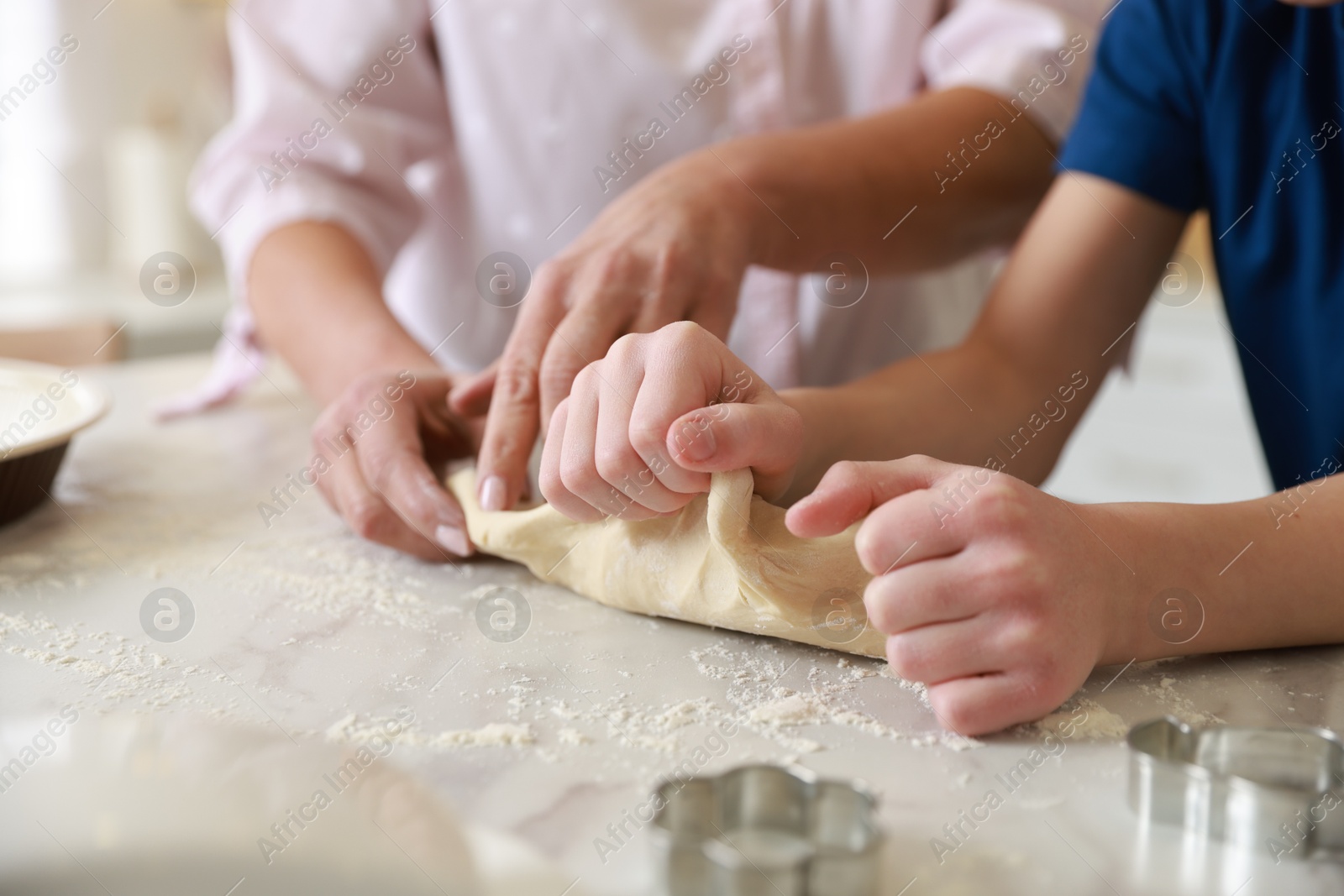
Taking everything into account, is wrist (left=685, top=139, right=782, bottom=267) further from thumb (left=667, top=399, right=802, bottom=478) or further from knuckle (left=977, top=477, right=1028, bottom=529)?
knuckle (left=977, top=477, right=1028, bottom=529)

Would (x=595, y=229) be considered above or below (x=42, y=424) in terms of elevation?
above

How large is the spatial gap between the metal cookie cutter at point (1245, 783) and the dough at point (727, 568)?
0.19 meters

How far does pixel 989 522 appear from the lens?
0.55 metres

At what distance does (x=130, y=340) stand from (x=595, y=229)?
5.55ft

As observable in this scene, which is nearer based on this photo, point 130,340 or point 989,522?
point 989,522

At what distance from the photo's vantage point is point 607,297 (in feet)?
2.60

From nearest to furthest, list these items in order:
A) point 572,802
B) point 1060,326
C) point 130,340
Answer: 1. point 572,802
2. point 1060,326
3. point 130,340

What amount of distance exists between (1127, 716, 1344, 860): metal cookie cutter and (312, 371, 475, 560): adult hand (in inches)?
19.6

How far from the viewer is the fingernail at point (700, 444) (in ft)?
1.95

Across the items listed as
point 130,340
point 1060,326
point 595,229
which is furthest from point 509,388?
point 130,340

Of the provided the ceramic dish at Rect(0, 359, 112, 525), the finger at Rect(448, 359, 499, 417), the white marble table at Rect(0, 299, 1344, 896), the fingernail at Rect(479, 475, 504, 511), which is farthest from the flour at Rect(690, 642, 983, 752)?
the ceramic dish at Rect(0, 359, 112, 525)

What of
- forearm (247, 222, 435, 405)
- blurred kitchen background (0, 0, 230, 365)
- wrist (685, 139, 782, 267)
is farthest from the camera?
blurred kitchen background (0, 0, 230, 365)

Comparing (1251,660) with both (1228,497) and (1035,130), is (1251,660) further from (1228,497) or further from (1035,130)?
(1228,497)

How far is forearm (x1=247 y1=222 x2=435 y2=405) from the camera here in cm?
101
